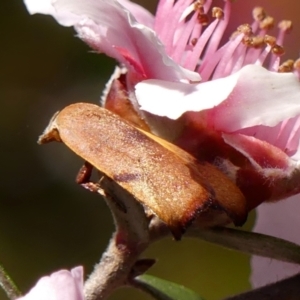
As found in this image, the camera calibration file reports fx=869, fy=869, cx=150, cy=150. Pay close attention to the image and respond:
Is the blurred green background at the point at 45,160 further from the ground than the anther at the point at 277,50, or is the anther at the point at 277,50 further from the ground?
the anther at the point at 277,50

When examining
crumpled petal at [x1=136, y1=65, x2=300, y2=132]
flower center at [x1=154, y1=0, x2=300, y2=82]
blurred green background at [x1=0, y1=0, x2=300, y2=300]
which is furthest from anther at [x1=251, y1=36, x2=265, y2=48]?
blurred green background at [x1=0, y1=0, x2=300, y2=300]

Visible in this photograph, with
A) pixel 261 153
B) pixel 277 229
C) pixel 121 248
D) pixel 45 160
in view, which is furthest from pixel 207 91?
pixel 45 160

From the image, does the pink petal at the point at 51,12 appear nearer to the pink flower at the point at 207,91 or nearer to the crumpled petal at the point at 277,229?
the pink flower at the point at 207,91

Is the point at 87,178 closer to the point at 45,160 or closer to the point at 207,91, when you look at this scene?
the point at 207,91

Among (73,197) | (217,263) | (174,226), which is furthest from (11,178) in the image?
(174,226)

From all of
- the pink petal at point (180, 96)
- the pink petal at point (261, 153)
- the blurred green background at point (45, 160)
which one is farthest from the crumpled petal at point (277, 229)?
the blurred green background at point (45, 160)

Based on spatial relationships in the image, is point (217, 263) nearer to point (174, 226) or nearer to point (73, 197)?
point (73, 197)

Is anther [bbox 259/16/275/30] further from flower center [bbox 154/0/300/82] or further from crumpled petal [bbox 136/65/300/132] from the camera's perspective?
crumpled petal [bbox 136/65/300/132]
